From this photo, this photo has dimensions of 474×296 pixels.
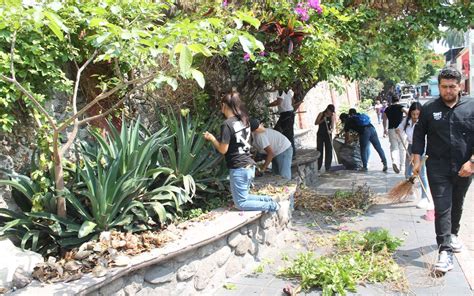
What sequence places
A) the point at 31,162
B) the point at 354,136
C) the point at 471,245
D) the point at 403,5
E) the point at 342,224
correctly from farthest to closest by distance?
the point at 354,136, the point at 403,5, the point at 342,224, the point at 471,245, the point at 31,162

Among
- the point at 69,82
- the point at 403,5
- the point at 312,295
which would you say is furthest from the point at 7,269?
the point at 403,5

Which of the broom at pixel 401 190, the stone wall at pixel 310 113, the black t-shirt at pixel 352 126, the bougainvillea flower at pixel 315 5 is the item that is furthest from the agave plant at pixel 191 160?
the stone wall at pixel 310 113

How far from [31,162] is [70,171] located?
388mm

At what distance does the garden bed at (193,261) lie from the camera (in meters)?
3.19

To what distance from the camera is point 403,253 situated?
4.84 meters

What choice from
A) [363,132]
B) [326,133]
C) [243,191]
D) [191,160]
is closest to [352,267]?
[243,191]

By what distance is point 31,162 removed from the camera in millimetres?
4277

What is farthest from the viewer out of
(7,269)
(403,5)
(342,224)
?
(403,5)

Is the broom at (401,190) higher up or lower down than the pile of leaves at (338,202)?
higher up

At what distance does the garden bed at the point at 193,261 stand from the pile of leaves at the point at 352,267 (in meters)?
Result: 0.54

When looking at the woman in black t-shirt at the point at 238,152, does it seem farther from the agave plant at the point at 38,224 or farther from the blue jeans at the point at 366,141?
the blue jeans at the point at 366,141

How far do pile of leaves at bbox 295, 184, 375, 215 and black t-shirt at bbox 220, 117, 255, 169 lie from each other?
7.33 feet

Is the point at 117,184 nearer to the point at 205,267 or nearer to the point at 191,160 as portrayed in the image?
the point at 205,267

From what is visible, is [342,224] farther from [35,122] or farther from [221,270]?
[35,122]
